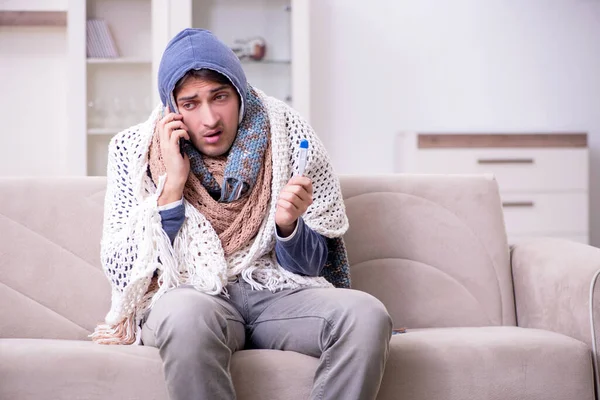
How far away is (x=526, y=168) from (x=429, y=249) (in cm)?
212

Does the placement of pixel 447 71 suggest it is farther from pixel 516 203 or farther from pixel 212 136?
pixel 212 136

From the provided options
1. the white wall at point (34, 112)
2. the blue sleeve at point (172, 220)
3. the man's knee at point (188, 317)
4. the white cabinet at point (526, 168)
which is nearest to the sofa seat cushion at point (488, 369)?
the man's knee at point (188, 317)

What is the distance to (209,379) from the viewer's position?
1.41 meters

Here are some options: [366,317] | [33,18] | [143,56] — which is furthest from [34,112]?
[366,317]

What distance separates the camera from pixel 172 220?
5.61 feet

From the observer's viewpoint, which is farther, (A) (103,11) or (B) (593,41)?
(B) (593,41)

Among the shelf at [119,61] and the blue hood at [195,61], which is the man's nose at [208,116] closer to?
the blue hood at [195,61]

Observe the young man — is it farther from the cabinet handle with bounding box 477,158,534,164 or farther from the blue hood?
the cabinet handle with bounding box 477,158,534,164

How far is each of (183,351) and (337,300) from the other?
333 mm

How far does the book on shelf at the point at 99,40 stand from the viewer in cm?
398

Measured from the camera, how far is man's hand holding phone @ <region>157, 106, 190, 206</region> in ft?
5.66

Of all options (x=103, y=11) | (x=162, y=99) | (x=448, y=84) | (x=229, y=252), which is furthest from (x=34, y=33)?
(x=229, y=252)

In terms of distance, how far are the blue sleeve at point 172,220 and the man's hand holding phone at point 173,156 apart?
0.03 meters

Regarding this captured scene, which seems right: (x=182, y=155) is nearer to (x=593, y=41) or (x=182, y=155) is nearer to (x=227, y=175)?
(x=227, y=175)
